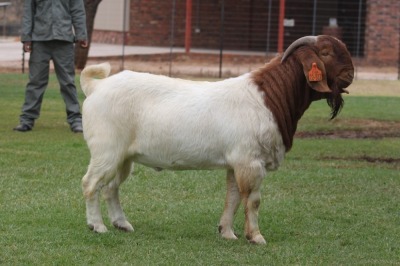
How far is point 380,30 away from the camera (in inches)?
1271

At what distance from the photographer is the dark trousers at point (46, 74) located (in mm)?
13422

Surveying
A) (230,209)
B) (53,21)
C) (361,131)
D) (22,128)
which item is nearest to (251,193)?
(230,209)

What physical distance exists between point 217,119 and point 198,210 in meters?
Answer: 1.43

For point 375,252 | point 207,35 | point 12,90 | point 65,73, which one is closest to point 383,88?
point 12,90

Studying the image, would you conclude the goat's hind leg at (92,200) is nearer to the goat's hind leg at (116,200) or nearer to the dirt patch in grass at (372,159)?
the goat's hind leg at (116,200)

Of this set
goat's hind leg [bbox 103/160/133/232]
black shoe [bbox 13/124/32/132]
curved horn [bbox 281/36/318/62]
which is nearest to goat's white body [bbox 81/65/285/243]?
goat's hind leg [bbox 103/160/133/232]

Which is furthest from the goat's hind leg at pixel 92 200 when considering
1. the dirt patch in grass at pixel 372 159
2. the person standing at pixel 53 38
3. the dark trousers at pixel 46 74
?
the dark trousers at pixel 46 74

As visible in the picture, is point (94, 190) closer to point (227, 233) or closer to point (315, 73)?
point (227, 233)

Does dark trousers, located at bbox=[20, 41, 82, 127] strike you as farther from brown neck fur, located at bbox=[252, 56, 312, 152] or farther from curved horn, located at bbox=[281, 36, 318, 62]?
curved horn, located at bbox=[281, 36, 318, 62]

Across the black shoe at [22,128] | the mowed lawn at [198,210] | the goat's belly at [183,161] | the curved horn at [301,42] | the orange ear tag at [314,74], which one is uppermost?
the curved horn at [301,42]

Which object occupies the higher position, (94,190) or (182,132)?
(182,132)

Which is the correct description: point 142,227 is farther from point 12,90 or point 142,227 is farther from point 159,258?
point 12,90

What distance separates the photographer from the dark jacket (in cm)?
1323

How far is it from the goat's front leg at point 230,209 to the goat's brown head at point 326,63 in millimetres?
949
